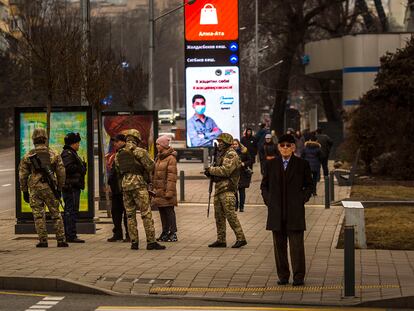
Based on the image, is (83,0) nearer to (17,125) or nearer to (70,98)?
(70,98)

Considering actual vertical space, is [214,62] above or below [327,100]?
above

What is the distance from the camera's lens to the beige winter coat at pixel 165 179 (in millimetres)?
16828

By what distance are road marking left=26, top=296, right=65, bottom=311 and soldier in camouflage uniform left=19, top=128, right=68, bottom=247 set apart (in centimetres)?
456

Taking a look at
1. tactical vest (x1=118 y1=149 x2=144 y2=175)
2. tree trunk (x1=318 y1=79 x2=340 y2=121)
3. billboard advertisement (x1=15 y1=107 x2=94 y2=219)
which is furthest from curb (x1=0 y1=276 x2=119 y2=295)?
tree trunk (x1=318 y1=79 x2=340 y2=121)

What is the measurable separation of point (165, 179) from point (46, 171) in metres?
1.85

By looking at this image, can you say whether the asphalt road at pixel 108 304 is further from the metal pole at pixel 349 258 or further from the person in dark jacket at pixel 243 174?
the person in dark jacket at pixel 243 174

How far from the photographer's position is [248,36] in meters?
66.6

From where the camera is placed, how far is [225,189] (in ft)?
53.2

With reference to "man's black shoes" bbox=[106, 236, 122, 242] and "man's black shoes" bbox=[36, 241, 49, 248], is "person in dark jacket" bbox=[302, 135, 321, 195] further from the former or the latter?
"man's black shoes" bbox=[36, 241, 49, 248]

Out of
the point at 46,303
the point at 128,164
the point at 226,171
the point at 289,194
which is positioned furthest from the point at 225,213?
the point at 46,303

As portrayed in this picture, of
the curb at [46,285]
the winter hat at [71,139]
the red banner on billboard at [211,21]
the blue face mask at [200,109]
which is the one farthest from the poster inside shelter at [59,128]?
the blue face mask at [200,109]

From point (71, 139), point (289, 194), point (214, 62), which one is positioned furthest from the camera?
point (214, 62)

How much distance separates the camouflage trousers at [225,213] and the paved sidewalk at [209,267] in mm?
343

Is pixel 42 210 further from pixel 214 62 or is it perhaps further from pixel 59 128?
pixel 214 62
